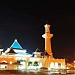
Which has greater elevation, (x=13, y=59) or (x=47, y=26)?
(x=47, y=26)

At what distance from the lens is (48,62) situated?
44656 millimetres

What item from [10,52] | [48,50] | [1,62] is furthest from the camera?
[48,50]

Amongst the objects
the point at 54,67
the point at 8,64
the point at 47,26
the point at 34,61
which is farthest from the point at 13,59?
the point at 47,26

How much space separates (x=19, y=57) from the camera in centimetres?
4266

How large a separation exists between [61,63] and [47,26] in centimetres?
809

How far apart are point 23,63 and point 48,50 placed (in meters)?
8.52

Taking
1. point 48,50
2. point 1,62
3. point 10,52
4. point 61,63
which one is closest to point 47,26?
point 48,50

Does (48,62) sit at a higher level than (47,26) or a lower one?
lower

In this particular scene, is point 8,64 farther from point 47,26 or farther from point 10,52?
point 47,26

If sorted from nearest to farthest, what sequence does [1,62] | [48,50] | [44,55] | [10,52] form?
[1,62]
[10,52]
[44,55]
[48,50]

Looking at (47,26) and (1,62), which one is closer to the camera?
(1,62)

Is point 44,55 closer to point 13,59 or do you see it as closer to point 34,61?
point 34,61

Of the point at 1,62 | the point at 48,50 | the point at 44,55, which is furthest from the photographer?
the point at 48,50

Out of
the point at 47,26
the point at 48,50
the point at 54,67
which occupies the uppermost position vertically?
the point at 47,26
